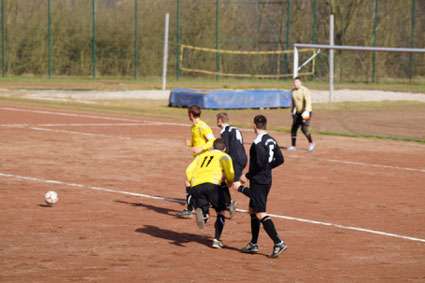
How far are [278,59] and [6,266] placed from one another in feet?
151

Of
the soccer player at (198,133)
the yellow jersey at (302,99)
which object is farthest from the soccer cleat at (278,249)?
the yellow jersey at (302,99)

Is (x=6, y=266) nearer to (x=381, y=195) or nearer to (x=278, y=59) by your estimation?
(x=381, y=195)

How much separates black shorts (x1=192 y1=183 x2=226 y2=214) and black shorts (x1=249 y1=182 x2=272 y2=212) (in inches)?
24.4

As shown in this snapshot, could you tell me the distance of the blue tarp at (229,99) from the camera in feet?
105

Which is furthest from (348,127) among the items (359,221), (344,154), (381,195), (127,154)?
→ (359,221)

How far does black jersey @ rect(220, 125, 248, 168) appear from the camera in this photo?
10828 millimetres

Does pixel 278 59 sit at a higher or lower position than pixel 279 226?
higher

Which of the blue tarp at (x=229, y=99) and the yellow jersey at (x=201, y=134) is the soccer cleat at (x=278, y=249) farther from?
the blue tarp at (x=229, y=99)

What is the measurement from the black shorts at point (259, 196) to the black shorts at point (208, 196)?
0.62 meters

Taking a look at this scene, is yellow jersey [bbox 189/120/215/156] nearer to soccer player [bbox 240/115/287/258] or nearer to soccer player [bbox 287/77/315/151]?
soccer player [bbox 240/115/287/258]

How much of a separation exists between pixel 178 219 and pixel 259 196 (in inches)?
108

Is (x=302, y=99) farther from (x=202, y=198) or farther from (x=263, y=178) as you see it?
(x=263, y=178)

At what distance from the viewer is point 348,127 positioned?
2667 cm

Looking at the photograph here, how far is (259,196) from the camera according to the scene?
29.0ft
